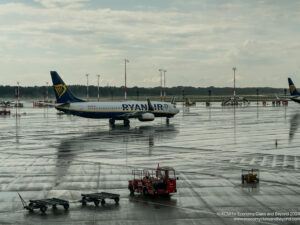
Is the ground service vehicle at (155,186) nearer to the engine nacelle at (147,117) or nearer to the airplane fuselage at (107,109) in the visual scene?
the engine nacelle at (147,117)

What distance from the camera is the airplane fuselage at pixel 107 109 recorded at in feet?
265

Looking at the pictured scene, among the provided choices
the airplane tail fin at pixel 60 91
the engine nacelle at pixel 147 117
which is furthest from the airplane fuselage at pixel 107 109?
the airplane tail fin at pixel 60 91

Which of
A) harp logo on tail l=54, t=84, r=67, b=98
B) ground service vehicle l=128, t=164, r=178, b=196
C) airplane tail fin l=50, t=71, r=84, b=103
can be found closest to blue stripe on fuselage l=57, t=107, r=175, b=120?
airplane tail fin l=50, t=71, r=84, b=103

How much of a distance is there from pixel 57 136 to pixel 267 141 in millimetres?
29630

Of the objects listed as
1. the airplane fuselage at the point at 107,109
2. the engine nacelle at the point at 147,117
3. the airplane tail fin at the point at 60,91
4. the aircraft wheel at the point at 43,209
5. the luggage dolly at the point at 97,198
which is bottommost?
the aircraft wheel at the point at 43,209

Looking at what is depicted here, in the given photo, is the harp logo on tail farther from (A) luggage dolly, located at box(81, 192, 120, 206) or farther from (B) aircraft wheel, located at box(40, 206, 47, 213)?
(B) aircraft wheel, located at box(40, 206, 47, 213)

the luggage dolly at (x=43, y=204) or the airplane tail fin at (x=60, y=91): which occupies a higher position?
the airplane tail fin at (x=60, y=91)

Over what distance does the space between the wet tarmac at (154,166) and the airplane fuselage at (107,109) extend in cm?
1380

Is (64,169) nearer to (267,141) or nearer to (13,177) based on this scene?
(13,177)

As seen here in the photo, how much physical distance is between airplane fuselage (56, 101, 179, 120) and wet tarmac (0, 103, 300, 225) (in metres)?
13.8

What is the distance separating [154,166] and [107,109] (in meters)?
44.5

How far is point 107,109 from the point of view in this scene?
82.6 meters

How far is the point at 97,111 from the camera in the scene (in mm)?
→ 81688

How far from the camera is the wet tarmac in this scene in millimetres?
24375
